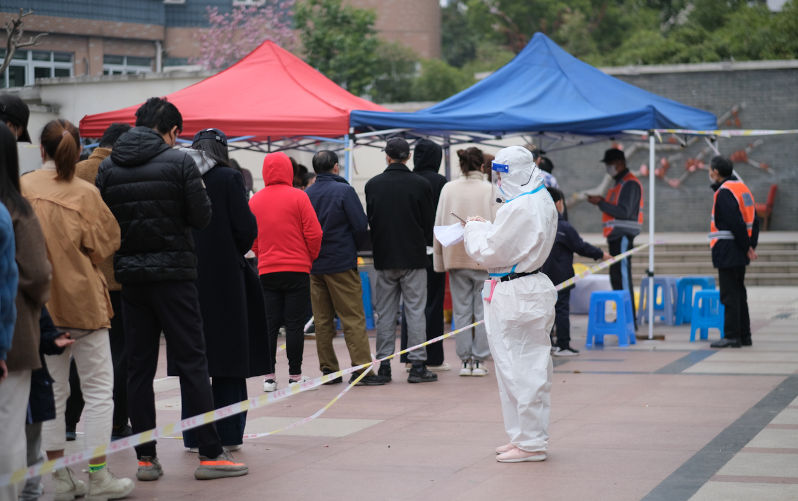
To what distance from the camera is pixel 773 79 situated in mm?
25969

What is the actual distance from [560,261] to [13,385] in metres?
7.09

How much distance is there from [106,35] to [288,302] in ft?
65.1

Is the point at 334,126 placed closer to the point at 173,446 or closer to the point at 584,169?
the point at 173,446

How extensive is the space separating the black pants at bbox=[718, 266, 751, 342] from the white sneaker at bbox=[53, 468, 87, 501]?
23.7 feet

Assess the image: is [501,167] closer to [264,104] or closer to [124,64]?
[264,104]

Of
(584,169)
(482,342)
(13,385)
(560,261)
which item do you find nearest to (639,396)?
(482,342)

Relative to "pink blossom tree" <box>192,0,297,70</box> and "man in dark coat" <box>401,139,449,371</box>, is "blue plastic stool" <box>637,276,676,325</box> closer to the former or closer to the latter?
"man in dark coat" <box>401,139,449,371</box>

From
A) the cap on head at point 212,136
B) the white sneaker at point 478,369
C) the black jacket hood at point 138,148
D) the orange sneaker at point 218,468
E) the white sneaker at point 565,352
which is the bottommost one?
the white sneaker at point 565,352

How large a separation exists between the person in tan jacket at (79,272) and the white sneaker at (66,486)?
11mm

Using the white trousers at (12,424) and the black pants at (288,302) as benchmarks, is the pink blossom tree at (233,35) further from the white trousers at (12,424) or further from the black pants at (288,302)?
the white trousers at (12,424)

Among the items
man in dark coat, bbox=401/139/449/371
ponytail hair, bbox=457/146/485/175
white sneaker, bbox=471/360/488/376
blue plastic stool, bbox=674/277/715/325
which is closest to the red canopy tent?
man in dark coat, bbox=401/139/449/371

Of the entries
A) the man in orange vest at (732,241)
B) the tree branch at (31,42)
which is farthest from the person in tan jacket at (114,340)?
the tree branch at (31,42)

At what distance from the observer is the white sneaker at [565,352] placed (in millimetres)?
10720

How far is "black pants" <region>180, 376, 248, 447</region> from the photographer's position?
617 centimetres
